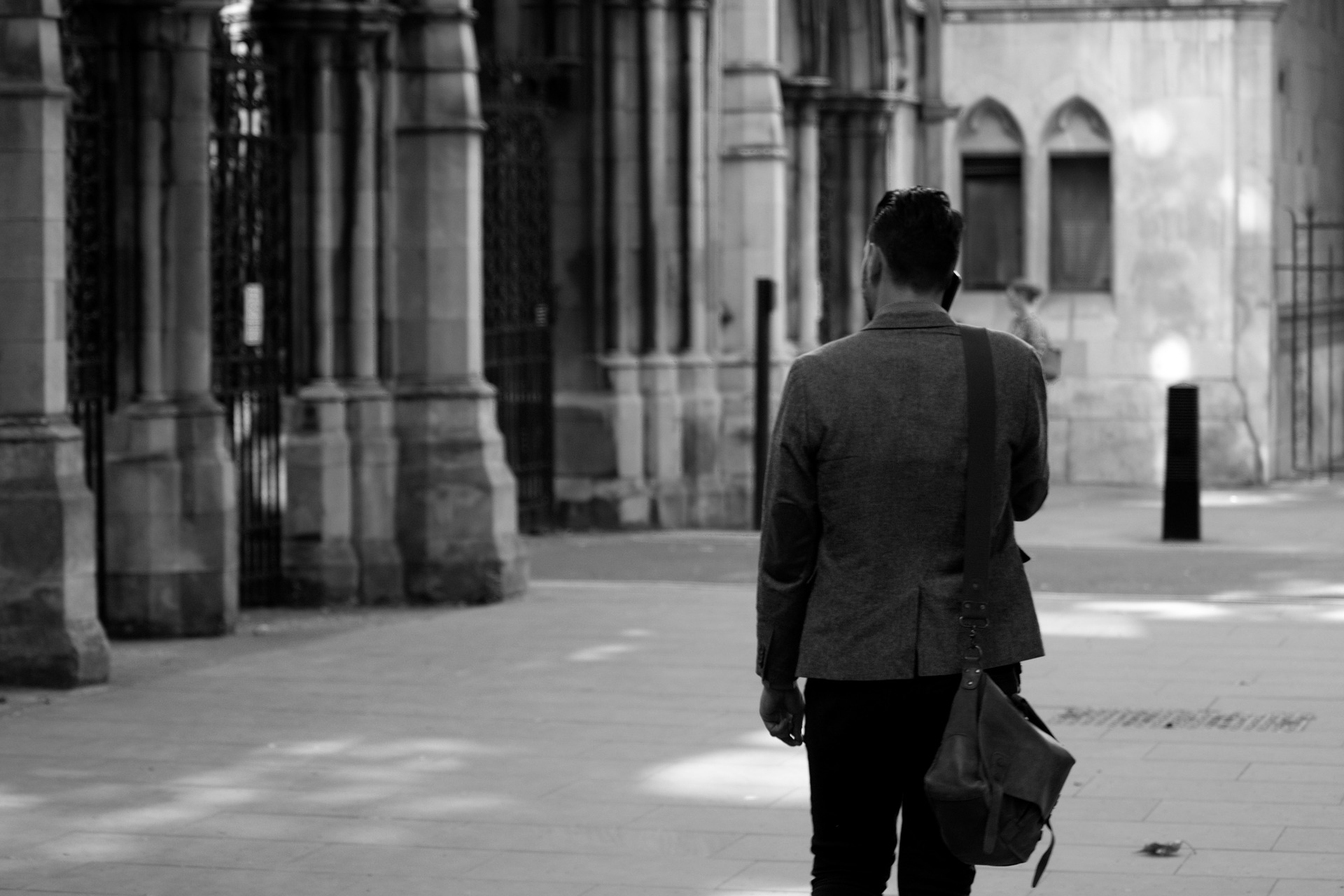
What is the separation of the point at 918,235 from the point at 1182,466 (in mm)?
14037

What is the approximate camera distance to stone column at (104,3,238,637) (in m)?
13.1

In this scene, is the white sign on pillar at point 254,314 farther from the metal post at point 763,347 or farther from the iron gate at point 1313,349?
the iron gate at point 1313,349

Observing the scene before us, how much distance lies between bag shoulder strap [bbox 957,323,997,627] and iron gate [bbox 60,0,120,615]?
8672 mm

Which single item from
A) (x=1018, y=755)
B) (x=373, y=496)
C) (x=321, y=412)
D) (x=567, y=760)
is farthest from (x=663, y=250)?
(x=1018, y=755)

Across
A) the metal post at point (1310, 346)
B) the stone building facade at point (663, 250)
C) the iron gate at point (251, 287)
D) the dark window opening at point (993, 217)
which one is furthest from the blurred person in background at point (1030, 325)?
the iron gate at point (251, 287)

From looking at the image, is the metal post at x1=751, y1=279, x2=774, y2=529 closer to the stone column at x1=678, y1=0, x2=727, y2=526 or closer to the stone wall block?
the stone column at x1=678, y1=0, x2=727, y2=526

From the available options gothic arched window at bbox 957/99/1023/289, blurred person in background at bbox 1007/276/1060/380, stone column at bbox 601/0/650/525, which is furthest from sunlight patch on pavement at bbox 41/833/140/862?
gothic arched window at bbox 957/99/1023/289

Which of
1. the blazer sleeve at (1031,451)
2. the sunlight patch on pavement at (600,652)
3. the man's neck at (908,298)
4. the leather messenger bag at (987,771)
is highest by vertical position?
the man's neck at (908,298)

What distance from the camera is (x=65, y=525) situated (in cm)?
1142

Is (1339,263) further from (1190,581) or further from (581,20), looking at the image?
(1190,581)

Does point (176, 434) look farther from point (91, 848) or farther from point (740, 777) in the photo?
point (91, 848)

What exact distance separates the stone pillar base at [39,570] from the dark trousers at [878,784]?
691 cm

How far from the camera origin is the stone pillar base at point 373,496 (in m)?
14.9

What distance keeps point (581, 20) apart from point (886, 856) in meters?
15.6
